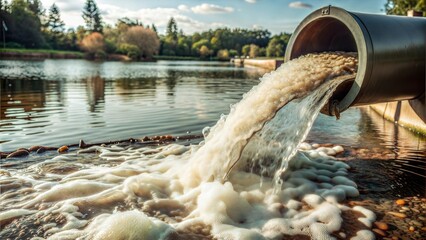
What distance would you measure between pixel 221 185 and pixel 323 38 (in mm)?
4194

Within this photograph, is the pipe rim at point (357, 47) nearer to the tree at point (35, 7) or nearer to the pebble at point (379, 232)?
the pebble at point (379, 232)

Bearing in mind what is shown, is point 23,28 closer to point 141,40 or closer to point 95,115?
point 141,40

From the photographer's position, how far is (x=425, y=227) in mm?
3383

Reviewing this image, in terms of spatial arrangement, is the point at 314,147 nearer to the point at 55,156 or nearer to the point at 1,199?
the point at 55,156

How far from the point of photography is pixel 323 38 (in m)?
6.93

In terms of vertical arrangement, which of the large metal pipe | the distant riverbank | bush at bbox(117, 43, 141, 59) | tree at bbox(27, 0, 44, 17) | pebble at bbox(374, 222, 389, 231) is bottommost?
pebble at bbox(374, 222, 389, 231)

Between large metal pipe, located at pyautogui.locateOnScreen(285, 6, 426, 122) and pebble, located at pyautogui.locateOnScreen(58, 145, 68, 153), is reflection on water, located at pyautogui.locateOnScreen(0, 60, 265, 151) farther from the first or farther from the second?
large metal pipe, located at pyautogui.locateOnScreen(285, 6, 426, 122)

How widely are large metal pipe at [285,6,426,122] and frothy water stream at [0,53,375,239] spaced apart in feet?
1.21

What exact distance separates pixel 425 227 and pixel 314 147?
3.13 m

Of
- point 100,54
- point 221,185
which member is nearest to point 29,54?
point 100,54

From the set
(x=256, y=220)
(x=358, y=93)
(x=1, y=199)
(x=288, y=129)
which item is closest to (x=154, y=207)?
(x=256, y=220)

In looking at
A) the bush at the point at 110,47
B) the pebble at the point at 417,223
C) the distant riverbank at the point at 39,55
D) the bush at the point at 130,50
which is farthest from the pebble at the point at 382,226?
the bush at the point at 110,47

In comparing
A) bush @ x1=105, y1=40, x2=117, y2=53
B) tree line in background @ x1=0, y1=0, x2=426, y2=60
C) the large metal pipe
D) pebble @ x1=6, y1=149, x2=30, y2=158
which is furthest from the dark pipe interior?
bush @ x1=105, y1=40, x2=117, y2=53

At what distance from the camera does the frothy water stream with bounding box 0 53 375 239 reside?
3.38 metres
